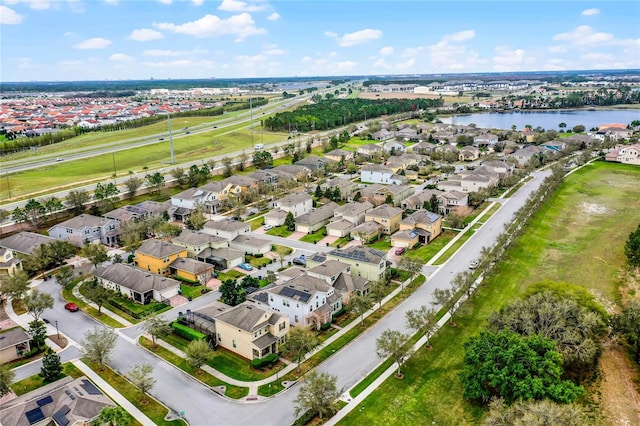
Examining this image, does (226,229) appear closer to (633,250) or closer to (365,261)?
(365,261)

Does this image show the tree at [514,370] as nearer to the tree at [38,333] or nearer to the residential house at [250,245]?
the residential house at [250,245]

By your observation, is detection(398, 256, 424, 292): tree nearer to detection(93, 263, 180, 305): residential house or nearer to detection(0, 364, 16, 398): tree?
detection(93, 263, 180, 305): residential house

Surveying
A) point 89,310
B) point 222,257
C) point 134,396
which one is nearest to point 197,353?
point 134,396

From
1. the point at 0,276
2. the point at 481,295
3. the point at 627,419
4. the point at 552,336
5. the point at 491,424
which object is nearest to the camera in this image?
the point at 491,424

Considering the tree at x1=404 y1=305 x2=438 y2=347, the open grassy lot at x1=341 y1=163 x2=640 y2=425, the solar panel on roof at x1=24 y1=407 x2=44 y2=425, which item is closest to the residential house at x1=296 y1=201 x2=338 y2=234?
the open grassy lot at x1=341 y1=163 x2=640 y2=425

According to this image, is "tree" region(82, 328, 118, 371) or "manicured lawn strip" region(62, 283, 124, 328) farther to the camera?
"manicured lawn strip" region(62, 283, 124, 328)

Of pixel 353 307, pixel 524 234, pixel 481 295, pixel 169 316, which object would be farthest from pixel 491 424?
pixel 524 234

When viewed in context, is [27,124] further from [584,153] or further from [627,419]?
[627,419]
